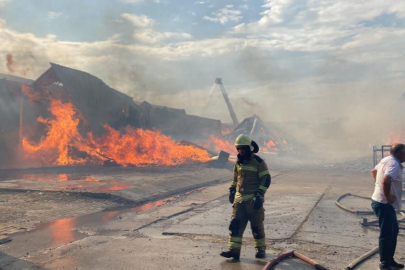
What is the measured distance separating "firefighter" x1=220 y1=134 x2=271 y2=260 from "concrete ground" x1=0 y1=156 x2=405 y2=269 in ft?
1.04

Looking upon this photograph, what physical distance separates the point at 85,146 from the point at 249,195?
1971 cm

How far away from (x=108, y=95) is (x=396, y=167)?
21849 mm

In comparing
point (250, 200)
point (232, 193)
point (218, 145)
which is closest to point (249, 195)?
point (250, 200)

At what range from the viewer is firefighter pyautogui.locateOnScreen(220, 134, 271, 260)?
5.61m

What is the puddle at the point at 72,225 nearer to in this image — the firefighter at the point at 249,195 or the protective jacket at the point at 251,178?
the firefighter at the point at 249,195

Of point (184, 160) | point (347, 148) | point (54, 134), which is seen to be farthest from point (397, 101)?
point (54, 134)

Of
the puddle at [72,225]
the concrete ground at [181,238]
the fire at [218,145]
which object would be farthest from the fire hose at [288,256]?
the fire at [218,145]

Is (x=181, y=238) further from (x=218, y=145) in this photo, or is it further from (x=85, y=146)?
(x=218, y=145)

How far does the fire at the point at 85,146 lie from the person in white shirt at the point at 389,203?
18982 millimetres

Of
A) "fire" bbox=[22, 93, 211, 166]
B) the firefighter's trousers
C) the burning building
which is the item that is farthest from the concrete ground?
the burning building

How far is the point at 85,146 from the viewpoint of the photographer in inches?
926

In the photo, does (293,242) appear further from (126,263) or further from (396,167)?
(126,263)

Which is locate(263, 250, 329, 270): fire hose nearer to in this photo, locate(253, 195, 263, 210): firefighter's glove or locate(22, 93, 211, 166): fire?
locate(253, 195, 263, 210): firefighter's glove

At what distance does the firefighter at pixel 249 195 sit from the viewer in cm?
561
